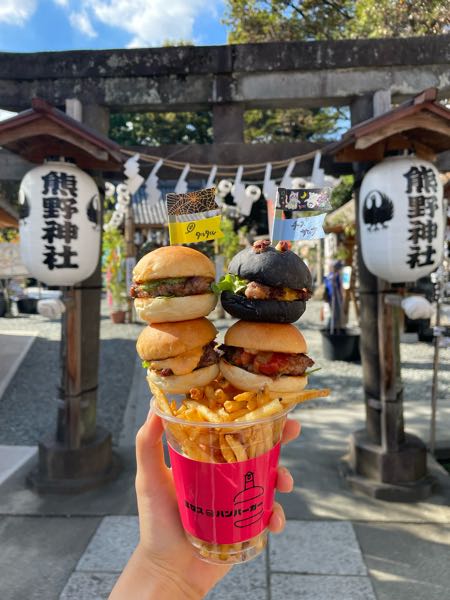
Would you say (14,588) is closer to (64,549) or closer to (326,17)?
(64,549)

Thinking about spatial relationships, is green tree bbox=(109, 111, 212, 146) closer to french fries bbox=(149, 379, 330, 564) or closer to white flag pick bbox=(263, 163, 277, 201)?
white flag pick bbox=(263, 163, 277, 201)

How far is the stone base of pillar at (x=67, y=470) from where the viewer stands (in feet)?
14.6

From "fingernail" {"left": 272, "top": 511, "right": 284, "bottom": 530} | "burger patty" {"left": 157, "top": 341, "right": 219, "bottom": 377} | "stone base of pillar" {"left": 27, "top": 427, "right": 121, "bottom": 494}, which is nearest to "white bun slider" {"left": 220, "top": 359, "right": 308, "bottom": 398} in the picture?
"burger patty" {"left": 157, "top": 341, "right": 219, "bottom": 377}

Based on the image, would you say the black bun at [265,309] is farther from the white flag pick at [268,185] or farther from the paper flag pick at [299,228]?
the white flag pick at [268,185]

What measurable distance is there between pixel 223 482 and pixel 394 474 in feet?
10.9

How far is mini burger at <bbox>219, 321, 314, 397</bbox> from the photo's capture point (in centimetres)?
185

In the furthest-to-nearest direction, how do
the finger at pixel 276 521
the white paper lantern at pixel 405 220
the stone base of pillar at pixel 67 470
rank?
the stone base of pillar at pixel 67 470 < the white paper lantern at pixel 405 220 < the finger at pixel 276 521

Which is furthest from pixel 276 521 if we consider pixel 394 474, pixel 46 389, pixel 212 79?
pixel 46 389

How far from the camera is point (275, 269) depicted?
6.01ft

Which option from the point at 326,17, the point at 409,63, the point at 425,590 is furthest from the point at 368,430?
the point at 326,17

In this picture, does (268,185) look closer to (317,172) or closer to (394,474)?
(317,172)

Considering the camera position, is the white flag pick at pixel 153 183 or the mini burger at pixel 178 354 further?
the white flag pick at pixel 153 183

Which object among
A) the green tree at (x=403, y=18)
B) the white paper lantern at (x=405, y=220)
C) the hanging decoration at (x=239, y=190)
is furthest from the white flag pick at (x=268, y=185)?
the green tree at (x=403, y=18)

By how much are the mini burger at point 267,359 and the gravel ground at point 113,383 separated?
16.3 feet
